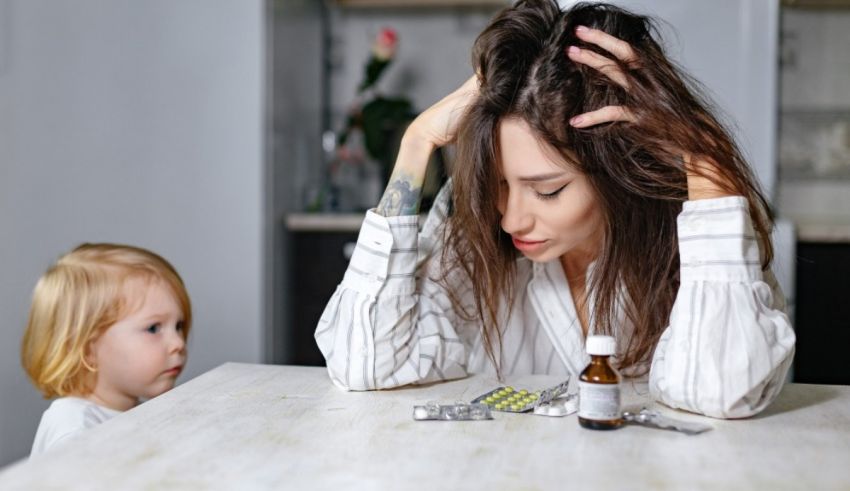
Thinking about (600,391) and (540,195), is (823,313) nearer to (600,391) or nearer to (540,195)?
(540,195)

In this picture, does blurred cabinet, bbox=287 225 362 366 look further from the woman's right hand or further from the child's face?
the woman's right hand

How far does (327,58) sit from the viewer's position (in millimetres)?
3545

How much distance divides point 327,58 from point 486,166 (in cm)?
227

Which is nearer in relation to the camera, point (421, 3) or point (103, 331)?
point (103, 331)

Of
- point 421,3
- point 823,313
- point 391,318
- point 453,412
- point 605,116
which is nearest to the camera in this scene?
point 453,412

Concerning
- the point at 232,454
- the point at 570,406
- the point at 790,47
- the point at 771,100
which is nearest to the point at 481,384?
the point at 570,406

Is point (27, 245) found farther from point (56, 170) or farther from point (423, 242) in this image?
point (423, 242)

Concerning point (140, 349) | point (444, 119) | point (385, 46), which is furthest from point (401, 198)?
point (385, 46)

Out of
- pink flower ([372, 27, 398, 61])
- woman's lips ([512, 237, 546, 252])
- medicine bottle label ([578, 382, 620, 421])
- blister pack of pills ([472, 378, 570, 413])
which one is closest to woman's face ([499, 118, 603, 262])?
woman's lips ([512, 237, 546, 252])

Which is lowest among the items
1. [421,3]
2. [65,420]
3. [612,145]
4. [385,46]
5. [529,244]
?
[65,420]

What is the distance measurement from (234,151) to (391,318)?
1.63 meters

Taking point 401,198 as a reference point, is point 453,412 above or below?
below

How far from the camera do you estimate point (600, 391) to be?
1.08 m

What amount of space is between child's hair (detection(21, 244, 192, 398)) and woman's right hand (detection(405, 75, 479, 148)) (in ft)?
1.89
